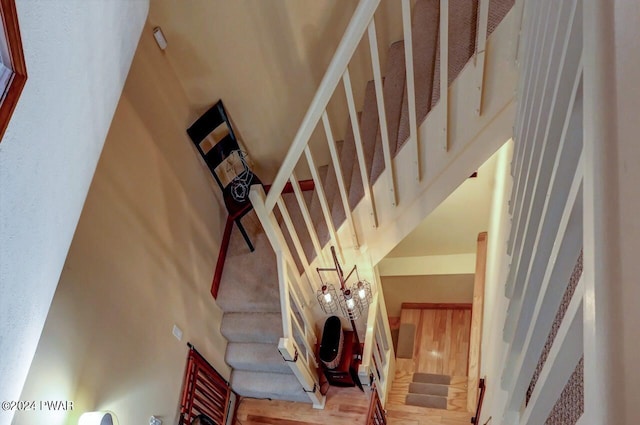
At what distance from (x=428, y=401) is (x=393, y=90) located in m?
2.54

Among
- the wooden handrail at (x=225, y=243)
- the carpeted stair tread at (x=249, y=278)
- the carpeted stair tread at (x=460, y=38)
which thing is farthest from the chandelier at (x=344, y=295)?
the carpeted stair tread at (x=460, y=38)

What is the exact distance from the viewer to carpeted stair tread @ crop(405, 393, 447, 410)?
3.85 metres

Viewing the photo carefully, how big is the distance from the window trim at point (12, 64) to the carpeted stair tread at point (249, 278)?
282 centimetres

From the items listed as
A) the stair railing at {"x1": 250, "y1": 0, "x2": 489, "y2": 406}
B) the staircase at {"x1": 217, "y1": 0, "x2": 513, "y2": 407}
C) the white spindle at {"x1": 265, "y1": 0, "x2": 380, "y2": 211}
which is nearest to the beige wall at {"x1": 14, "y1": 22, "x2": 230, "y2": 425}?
the staircase at {"x1": 217, "y1": 0, "x2": 513, "y2": 407}

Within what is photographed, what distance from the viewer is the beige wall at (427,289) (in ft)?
17.2

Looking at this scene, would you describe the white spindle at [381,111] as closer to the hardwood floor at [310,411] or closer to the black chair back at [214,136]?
the black chair back at [214,136]

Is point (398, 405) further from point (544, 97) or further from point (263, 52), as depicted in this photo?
point (544, 97)

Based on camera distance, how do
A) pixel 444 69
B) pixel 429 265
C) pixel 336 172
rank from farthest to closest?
pixel 429 265, pixel 336 172, pixel 444 69

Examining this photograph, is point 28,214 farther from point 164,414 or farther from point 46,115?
point 164,414

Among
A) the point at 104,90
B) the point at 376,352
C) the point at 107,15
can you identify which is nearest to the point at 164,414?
the point at 376,352

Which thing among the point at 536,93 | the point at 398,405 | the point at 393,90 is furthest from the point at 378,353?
the point at 536,93

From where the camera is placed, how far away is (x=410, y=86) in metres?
2.29

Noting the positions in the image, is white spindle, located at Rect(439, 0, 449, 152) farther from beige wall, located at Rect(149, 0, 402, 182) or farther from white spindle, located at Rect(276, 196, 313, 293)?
beige wall, located at Rect(149, 0, 402, 182)

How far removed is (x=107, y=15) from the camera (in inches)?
58.7
